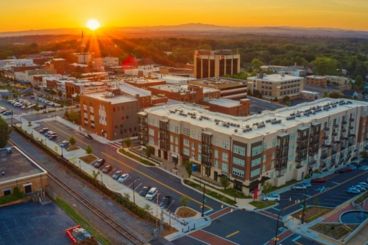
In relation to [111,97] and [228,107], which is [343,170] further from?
[111,97]

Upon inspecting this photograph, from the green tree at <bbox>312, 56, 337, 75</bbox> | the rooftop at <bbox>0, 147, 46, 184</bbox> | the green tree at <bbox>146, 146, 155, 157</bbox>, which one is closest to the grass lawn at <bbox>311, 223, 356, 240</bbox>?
the green tree at <bbox>146, 146, 155, 157</bbox>

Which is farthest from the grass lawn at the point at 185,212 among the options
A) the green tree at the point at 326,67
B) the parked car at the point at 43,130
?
the green tree at the point at 326,67

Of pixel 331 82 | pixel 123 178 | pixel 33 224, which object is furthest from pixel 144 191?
pixel 331 82

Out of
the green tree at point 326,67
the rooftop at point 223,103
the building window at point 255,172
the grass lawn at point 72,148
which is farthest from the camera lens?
the green tree at point 326,67

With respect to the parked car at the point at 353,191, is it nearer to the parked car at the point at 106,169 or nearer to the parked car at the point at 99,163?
the parked car at the point at 106,169

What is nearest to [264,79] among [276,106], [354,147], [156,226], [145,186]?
[276,106]

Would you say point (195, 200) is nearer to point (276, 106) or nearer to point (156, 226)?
point (156, 226)
